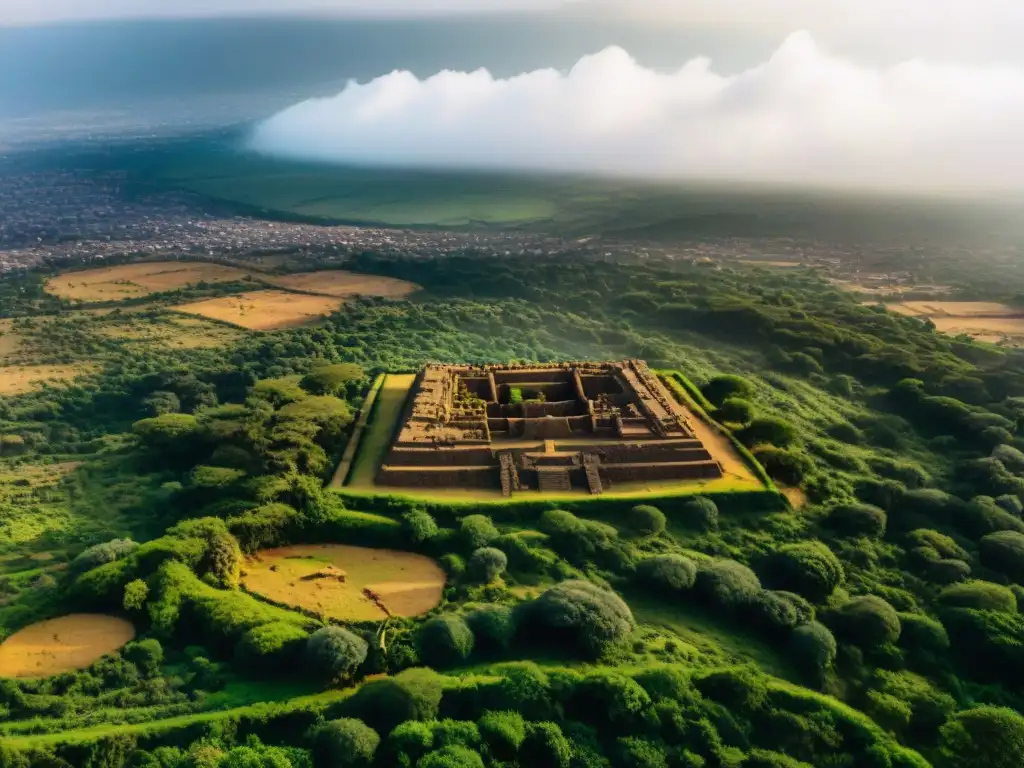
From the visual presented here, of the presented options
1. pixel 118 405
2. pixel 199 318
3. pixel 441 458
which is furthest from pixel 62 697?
pixel 199 318

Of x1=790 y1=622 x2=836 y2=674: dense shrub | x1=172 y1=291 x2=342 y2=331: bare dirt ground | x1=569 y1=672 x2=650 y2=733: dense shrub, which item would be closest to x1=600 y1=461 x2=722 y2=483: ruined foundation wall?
x1=790 y1=622 x2=836 y2=674: dense shrub

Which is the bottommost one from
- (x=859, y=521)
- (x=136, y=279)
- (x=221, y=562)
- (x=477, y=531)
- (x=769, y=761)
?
(x=769, y=761)

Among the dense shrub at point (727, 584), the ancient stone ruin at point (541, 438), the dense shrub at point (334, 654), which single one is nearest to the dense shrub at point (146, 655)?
the dense shrub at point (334, 654)

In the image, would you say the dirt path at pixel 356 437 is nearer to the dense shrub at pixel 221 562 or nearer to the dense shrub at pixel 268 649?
the dense shrub at pixel 221 562

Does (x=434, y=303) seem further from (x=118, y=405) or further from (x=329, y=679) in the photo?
(x=329, y=679)

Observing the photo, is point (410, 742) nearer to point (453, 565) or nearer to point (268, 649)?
point (268, 649)

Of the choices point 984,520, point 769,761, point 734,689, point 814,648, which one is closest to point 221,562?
point 734,689
